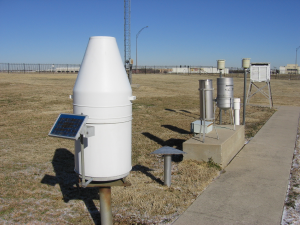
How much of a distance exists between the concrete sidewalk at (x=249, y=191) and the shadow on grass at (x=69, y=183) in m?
1.29

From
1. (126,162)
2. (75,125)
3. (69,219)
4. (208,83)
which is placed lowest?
(69,219)

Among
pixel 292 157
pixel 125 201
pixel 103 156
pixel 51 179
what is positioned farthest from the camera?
pixel 292 157

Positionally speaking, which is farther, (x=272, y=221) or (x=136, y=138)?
(x=136, y=138)

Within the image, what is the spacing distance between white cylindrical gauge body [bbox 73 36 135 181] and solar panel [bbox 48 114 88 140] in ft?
0.54

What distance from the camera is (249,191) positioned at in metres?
4.85

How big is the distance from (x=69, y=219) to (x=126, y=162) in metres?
1.11

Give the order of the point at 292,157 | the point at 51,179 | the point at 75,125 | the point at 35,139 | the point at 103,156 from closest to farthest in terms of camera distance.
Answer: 1. the point at 75,125
2. the point at 103,156
3. the point at 51,179
4. the point at 292,157
5. the point at 35,139

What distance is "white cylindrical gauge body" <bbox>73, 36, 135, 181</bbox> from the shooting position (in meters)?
3.40

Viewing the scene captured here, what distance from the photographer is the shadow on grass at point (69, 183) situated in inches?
174

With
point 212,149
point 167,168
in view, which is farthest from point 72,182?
point 212,149

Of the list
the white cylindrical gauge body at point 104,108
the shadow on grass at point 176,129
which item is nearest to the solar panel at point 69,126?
the white cylindrical gauge body at point 104,108

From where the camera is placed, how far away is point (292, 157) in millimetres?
6859

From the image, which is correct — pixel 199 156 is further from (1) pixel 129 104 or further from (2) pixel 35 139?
(2) pixel 35 139

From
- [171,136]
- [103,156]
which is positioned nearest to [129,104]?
[103,156]
